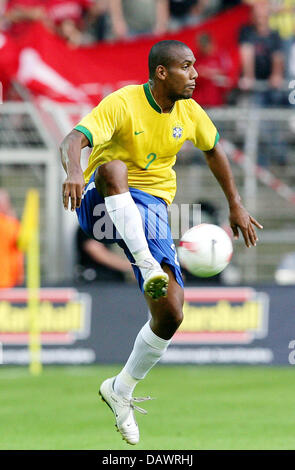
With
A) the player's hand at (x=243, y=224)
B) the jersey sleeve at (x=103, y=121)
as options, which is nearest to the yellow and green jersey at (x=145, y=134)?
the jersey sleeve at (x=103, y=121)

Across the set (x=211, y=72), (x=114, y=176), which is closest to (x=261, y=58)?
(x=211, y=72)

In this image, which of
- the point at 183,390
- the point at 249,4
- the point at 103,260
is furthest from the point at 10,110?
the point at 183,390

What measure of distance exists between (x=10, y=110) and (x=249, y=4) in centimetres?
439

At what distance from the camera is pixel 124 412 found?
7.53m

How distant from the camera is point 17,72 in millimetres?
14906

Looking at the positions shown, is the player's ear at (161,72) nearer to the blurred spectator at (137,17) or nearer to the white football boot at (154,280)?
the white football boot at (154,280)

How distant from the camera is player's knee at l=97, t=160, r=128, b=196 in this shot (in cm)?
707

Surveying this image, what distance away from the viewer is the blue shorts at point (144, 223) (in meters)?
7.40

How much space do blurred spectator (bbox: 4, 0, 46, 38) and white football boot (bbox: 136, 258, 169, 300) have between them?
9.85 meters

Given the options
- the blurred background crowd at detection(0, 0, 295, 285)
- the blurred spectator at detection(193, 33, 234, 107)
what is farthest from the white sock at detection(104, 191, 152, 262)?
the blurred spectator at detection(193, 33, 234, 107)

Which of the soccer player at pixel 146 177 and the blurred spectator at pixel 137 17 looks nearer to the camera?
the soccer player at pixel 146 177

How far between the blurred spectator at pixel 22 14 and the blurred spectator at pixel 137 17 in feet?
4.35

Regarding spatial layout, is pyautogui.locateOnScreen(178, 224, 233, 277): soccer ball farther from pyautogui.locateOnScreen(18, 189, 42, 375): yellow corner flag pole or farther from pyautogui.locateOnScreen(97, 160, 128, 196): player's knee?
pyautogui.locateOnScreen(18, 189, 42, 375): yellow corner flag pole

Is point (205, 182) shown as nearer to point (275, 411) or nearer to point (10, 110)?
point (10, 110)
